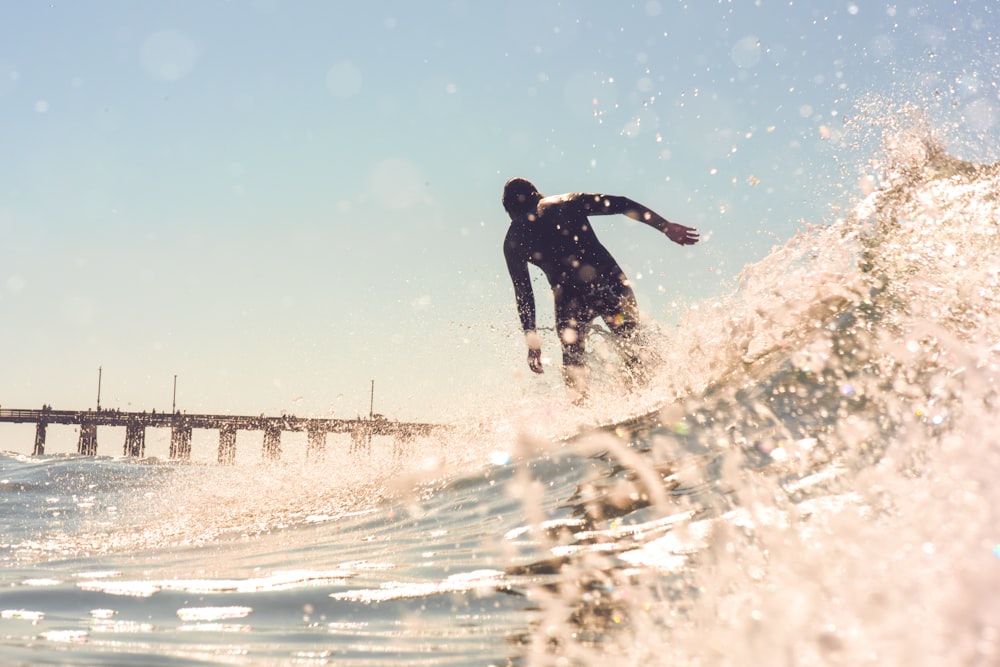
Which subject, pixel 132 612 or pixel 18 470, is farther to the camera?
pixel 18 470

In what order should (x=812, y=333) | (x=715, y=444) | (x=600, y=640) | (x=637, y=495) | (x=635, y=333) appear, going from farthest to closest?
(x=635, y=333) → (x=812, y=333) → (x=715, y=444) → (x=637, y=495) → (x=600, y=640)

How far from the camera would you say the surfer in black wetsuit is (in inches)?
252

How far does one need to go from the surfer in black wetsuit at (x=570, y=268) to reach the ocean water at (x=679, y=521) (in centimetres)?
36

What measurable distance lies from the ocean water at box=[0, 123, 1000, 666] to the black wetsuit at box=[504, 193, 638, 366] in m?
0.42

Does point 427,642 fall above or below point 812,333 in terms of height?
below

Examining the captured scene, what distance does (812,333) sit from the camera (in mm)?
5164

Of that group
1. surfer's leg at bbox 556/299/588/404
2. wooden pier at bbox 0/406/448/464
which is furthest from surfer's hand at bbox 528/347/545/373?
wooden pier at bbox 0/406/448/464

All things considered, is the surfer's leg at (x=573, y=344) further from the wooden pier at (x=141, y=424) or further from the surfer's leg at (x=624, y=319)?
the wooden pier at (x=141, y=424)

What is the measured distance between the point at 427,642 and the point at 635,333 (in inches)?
178

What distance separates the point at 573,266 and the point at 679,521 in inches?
147

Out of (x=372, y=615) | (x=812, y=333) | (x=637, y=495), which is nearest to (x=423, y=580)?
(x=372, y=615)

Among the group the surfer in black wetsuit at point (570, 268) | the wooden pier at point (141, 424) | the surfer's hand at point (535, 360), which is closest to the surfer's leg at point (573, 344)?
the surfer in black wetsuit at point (570, 268)

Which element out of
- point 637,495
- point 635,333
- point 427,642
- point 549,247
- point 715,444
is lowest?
point 427,642

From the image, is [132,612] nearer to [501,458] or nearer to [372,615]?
[372,615]
